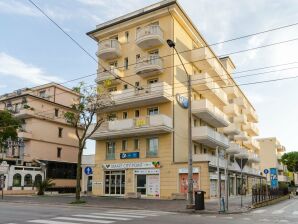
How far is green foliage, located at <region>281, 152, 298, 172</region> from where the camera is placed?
90.5 meters

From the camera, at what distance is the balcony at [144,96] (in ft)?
100

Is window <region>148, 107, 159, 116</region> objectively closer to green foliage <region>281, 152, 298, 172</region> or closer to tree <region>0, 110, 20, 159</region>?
tree <region>0, 110, 20, 159</region>

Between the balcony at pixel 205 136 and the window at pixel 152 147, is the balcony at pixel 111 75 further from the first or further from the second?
the balcony at pixel 205 136

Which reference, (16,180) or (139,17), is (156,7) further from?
(16,180)

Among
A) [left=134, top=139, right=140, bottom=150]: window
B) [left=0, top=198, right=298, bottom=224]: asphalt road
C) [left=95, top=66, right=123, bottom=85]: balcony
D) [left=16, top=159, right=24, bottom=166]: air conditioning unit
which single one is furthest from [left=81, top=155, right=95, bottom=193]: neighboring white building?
[left=0, top=198, right=298, bottom=224]: asphalt road

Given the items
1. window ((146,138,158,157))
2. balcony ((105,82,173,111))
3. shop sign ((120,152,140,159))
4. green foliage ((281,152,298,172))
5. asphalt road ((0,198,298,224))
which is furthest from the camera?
green foliage ((281,152,298,172))

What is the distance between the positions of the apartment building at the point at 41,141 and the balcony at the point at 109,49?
997 centimetres

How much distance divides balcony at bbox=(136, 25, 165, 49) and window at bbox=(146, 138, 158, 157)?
9.32 metres

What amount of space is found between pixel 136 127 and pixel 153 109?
275 cm

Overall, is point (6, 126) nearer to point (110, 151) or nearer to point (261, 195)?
point (110, 151)

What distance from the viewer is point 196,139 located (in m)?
33.2

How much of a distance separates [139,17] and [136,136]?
12.1m

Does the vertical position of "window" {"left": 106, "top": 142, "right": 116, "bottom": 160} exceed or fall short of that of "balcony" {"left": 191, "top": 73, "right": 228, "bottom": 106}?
it falls short

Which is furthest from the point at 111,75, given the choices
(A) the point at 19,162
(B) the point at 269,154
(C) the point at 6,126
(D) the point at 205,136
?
(B) the point at 269,154
